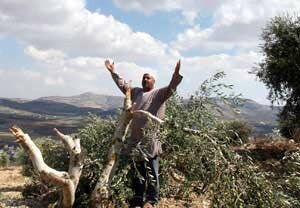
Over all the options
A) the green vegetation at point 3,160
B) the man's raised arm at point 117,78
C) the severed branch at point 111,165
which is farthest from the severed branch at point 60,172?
the green vegetation at point 3,160

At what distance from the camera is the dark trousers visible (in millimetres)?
8109

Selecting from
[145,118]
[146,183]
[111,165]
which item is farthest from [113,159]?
[145,118]

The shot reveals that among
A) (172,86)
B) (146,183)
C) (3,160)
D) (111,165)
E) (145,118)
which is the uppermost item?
(172,86)

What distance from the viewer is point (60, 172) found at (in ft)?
24.2

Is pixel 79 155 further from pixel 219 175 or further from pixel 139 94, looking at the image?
pixel 219 175

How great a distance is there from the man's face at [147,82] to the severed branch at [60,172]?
1635mm

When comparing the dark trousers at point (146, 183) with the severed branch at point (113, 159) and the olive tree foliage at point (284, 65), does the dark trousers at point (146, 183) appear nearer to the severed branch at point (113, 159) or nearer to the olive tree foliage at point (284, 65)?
the severed branch at point (113, 159)

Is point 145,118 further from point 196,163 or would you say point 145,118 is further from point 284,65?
point 284,65

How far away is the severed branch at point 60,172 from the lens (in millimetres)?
7227

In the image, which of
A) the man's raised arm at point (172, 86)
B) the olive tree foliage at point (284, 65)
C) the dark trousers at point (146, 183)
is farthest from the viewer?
the olive tree foliage at point (284, 65)

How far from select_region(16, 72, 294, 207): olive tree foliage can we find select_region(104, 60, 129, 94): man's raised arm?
104 centimetres

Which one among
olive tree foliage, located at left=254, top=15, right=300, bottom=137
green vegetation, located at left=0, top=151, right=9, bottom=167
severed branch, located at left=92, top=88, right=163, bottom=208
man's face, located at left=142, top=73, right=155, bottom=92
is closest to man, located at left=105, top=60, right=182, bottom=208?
man's face, located at left=142, top=73, right=155, bottom=92

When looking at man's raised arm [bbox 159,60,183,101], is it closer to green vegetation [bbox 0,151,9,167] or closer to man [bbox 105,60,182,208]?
man [bbox 105,60,182,208]

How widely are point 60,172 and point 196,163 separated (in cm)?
223
